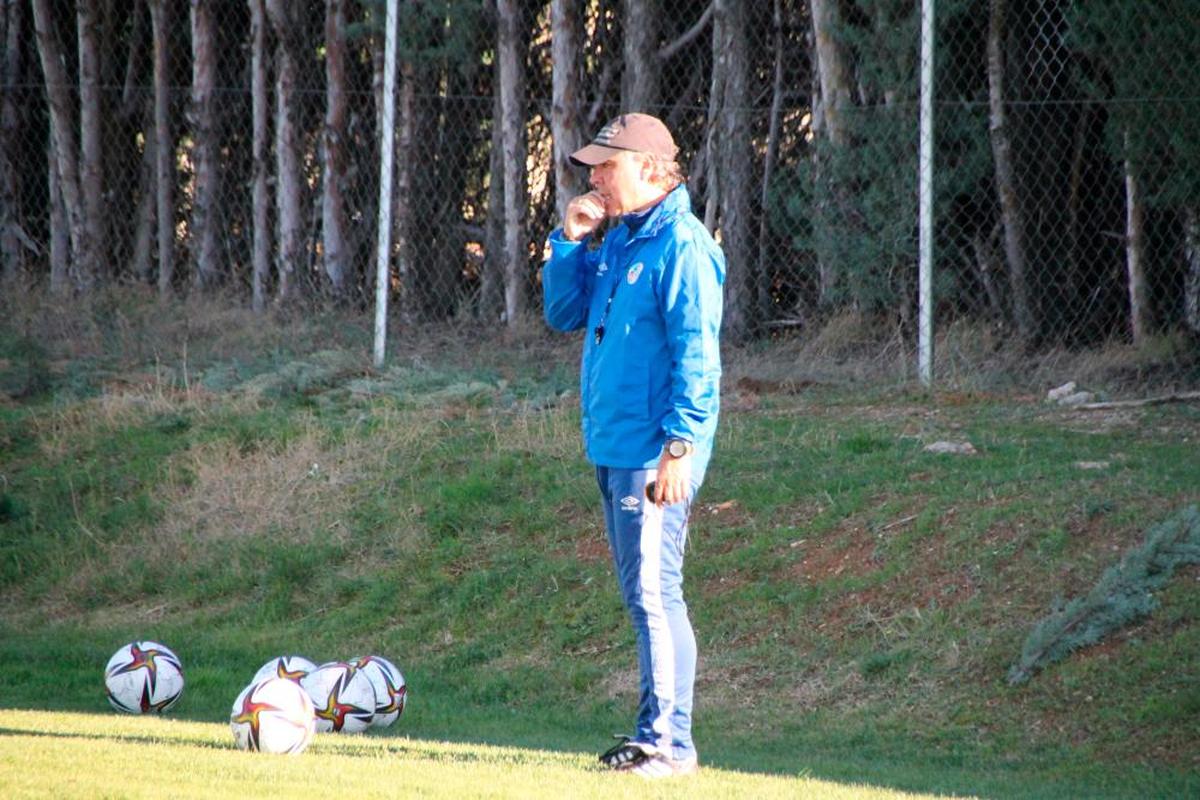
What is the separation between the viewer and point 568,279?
574cm

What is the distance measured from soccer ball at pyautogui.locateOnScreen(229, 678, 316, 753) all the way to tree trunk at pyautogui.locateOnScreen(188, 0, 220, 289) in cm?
1367

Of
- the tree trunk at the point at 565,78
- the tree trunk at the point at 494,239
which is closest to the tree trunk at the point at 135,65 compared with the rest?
the tree trunk at the point at 494,239

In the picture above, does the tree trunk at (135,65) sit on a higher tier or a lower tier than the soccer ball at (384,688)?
higher

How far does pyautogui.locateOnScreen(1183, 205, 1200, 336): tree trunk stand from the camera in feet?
41.5

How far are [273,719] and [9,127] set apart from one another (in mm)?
17413

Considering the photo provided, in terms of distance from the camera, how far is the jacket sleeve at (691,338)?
17.2 ft

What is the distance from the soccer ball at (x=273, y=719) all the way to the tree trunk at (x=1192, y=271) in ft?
30.4

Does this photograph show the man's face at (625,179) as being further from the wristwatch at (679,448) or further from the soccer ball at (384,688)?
the soccer ball at (384,688)

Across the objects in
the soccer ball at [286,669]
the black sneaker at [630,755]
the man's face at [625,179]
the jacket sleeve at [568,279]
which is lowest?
the soccer ball at [286,669]

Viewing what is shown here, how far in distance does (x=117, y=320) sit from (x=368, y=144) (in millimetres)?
3761

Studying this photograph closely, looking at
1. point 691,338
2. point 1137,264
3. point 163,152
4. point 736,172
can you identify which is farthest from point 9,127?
point 691,338

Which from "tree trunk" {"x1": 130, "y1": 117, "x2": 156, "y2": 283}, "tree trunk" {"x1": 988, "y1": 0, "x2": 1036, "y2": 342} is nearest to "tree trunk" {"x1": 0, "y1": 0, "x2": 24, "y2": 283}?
"tree trunk" {"x1": 130, "y1": 117, "x2": 156, "y2": 283}

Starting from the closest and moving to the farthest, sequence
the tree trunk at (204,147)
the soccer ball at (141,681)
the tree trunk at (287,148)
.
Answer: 1. the soccer ball at (141,681)
2. the tree trunk at (287,148)
3. the tree trunk at (204,147)

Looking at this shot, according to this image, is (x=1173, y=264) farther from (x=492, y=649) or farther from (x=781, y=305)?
(x=492, y=649)
